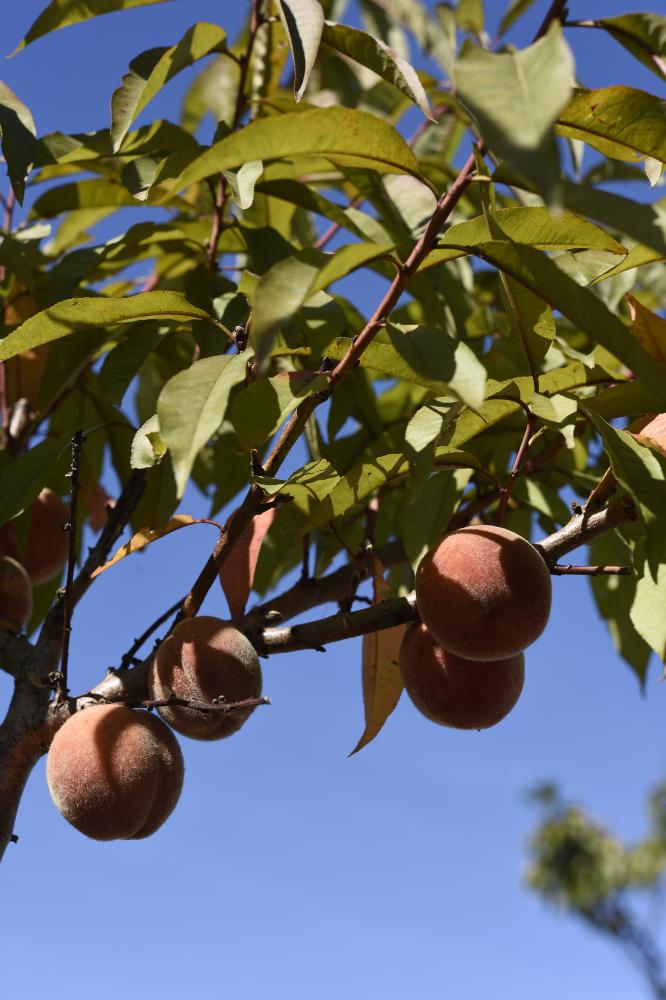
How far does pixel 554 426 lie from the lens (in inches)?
58.5

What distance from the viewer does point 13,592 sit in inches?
86.3

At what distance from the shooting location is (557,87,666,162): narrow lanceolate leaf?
130 cm

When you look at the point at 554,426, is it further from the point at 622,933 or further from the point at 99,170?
the point at 622,933

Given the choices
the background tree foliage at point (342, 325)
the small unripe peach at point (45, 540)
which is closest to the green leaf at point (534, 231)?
the background tree foliage at point (342, 325)

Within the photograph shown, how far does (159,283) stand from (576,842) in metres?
27.1

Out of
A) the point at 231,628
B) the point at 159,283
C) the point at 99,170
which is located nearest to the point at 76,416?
the point at 159,283

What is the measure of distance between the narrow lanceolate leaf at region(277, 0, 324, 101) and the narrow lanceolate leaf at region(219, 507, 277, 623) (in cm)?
83

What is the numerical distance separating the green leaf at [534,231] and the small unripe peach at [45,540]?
1443 mm

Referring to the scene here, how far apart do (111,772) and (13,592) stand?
2.33 feet

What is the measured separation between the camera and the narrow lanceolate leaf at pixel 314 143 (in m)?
1.12

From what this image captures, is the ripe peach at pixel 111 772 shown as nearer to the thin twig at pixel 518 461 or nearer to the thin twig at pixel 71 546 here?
the thin twig at pixel 71 546

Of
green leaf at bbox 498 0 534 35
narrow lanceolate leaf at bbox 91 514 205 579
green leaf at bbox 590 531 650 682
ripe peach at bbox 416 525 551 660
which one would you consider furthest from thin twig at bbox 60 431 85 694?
green leaf at bbox 498 0 534 35

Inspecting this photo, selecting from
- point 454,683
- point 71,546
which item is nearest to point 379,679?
point 454,683

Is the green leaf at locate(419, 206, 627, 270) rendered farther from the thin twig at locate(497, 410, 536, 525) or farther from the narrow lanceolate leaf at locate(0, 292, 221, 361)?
the narrow lanceolate leaf at locate(0, 292, 221, 361)
